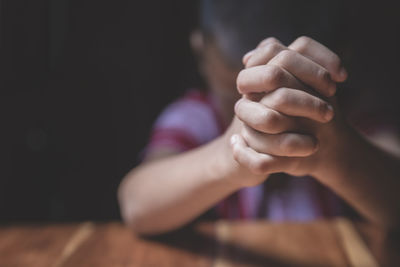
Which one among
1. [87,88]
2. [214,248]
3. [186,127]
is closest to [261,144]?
[214,248]

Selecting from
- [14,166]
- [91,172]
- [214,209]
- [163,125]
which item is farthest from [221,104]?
[14,166]

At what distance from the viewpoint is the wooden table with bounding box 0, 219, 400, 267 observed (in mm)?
460

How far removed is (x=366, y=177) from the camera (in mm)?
481

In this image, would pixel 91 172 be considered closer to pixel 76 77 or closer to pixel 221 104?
pixel 76 77

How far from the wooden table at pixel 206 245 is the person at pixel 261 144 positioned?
3 cm

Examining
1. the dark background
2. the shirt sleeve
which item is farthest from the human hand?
the dark background

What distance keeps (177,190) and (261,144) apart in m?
0.21

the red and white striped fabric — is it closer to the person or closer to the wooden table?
the person

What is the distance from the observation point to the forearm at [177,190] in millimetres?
471

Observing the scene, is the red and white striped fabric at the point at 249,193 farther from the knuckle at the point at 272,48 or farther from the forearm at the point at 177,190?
the knuckle at the point at 272,48

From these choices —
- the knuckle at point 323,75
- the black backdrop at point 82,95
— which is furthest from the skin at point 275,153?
the black backdrop at point 82,95

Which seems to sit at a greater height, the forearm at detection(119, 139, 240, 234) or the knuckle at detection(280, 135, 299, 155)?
the knuckle at detection(280, 135, 299, 155)

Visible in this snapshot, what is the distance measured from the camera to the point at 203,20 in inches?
27.0

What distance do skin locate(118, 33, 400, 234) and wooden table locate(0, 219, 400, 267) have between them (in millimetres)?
35
